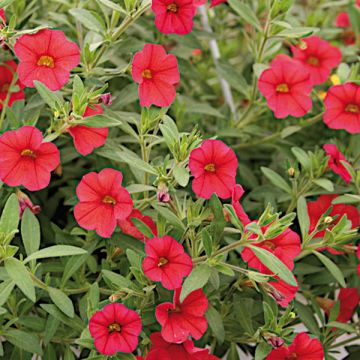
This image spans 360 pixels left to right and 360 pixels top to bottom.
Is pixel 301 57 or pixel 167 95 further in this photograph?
pixel 301 57

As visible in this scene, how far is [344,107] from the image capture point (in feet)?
4.63

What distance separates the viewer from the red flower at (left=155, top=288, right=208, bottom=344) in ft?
3.47

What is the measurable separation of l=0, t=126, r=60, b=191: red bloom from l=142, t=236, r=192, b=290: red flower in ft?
0.69

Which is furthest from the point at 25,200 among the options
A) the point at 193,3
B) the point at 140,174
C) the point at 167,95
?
the point at 193,3

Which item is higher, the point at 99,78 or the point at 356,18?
the point at 99,78

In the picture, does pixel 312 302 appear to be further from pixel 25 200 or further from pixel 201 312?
pixel 25 200

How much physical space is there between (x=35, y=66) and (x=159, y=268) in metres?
0.39

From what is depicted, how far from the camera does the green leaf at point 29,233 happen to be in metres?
1.16

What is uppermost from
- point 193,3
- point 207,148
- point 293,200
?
point 193,3

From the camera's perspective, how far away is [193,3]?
1.20 meters

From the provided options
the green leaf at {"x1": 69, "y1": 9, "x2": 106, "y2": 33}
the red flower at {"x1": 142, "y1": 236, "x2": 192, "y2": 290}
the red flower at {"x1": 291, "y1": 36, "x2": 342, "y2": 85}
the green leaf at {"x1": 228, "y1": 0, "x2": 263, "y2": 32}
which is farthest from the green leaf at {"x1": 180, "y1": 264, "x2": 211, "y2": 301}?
the red flower at {"x1": 291, "y1": 36, "x2": 342, "y2": 85}

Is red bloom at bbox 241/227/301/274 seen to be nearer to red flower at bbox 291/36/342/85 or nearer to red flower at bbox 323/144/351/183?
red flower at bbox 323/144/351/183

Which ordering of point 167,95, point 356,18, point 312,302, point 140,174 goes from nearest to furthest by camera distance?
point 167,95 → point 140,174 → point 312,302 → point 356,18

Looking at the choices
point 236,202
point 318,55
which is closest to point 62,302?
point 236,202
